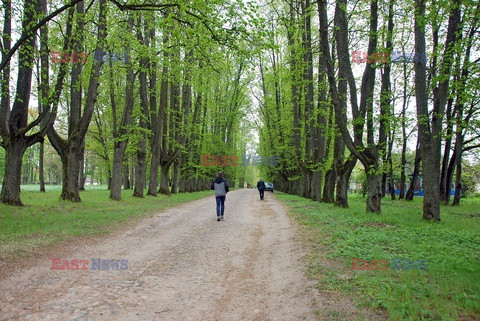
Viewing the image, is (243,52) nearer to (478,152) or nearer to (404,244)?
(404,244)

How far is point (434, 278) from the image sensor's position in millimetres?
4234

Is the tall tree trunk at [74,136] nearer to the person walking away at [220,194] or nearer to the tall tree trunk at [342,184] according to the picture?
the person walking away at [220,194]

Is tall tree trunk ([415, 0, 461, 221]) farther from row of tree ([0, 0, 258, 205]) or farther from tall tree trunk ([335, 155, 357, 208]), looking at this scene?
row of tree ([0, 0, 258, 205])

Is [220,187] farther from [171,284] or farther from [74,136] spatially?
[74,136]

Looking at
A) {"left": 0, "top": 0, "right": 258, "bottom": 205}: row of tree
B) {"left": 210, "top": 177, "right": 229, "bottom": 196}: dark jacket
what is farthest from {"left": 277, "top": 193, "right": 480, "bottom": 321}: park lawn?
{"left": 0, "top": 0, "right": 258, "bottom": 205}: row of tree

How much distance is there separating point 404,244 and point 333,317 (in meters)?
3.75

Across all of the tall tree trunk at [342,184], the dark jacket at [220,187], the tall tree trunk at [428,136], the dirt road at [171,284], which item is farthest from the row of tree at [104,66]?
the tall tree trunk at [342,184]

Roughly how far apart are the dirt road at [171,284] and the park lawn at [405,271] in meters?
0.55

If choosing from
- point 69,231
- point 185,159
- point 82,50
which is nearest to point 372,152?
point 69,231

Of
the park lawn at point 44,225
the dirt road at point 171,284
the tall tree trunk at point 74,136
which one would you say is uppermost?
the tall tree trunk at point 74,136

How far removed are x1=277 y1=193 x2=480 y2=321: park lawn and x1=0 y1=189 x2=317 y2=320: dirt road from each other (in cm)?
55

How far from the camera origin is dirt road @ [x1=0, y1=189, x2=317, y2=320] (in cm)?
372

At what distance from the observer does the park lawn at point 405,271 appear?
339 cm

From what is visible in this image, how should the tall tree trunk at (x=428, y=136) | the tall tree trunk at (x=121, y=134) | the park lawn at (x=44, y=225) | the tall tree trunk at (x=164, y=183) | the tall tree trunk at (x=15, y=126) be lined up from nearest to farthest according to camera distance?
the park lawn at (x=44, y=225)
the tall tree trunk at (x=428, y=136)
the tall tree trunk at (x=15, y=126)
the tall tree trunk at (x=121, y=134)
the tall tree trunk at (x=164, y=183)
